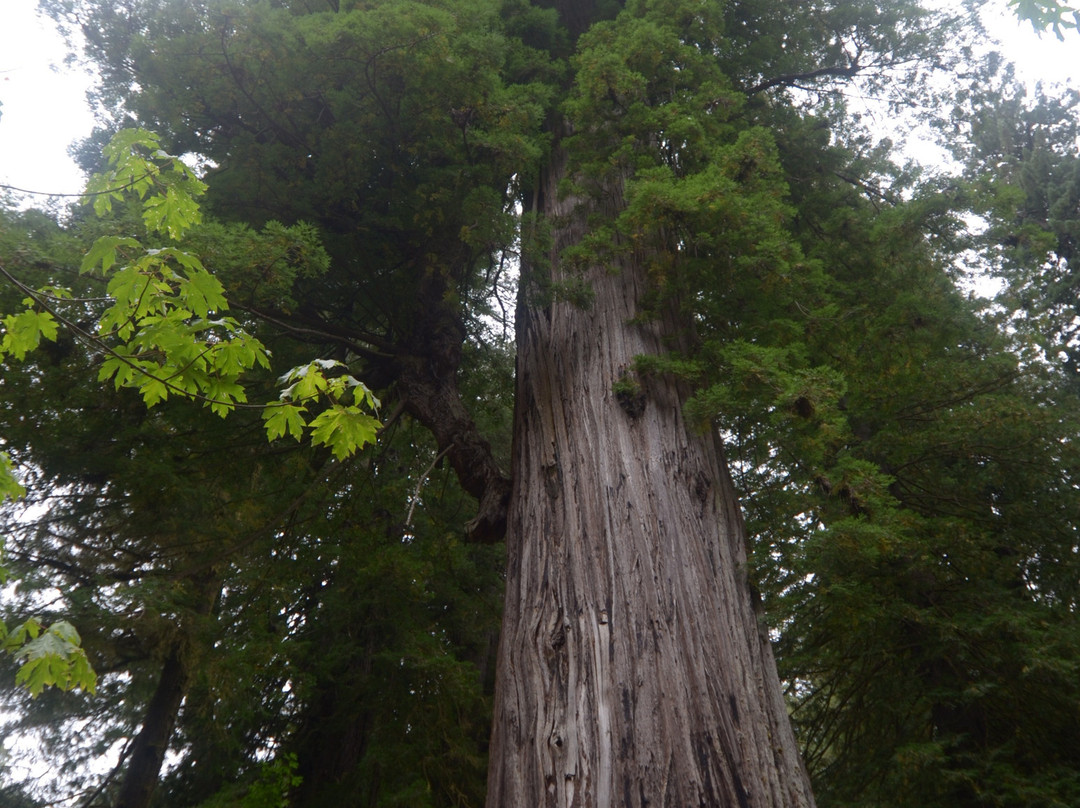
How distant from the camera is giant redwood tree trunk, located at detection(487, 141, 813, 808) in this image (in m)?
2.71

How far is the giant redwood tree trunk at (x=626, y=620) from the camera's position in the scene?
271 cm

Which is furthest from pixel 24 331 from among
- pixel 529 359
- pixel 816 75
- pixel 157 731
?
pixel 816 75

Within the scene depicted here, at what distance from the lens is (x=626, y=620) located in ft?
10.0

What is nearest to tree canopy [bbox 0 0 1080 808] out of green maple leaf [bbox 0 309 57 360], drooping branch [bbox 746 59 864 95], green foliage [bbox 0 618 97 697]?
drooping branch [bbox 746 59 864 95]

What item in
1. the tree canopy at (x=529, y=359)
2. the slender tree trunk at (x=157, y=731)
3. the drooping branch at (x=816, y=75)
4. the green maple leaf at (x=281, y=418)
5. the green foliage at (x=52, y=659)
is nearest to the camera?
the green foliage at (x=52, y=659)

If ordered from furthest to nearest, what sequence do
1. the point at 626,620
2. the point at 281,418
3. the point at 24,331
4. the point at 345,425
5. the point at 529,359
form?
the point at 529,359 → the point at 626,620 → the point at 281,418 → the point at 345,425 → the point at 24,331

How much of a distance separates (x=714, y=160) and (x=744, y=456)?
240 cm

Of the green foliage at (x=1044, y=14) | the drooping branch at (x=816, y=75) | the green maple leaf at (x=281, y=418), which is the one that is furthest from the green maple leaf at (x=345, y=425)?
the drooping branch at (x=816, y=75)

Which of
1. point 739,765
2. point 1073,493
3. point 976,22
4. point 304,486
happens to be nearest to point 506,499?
point 739,765

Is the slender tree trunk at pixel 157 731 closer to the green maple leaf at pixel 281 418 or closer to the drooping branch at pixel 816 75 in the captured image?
the green maple leaf at pixel 281 418

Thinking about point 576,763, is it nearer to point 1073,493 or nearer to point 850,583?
point 850,583

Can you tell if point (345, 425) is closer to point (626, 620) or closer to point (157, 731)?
point (626, 620)

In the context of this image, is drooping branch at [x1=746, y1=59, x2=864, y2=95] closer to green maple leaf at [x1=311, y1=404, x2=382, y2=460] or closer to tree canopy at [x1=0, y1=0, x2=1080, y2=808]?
tree canopy at [x1=0, y1=0, x2=1080, y2=808]

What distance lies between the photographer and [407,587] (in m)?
5.76
